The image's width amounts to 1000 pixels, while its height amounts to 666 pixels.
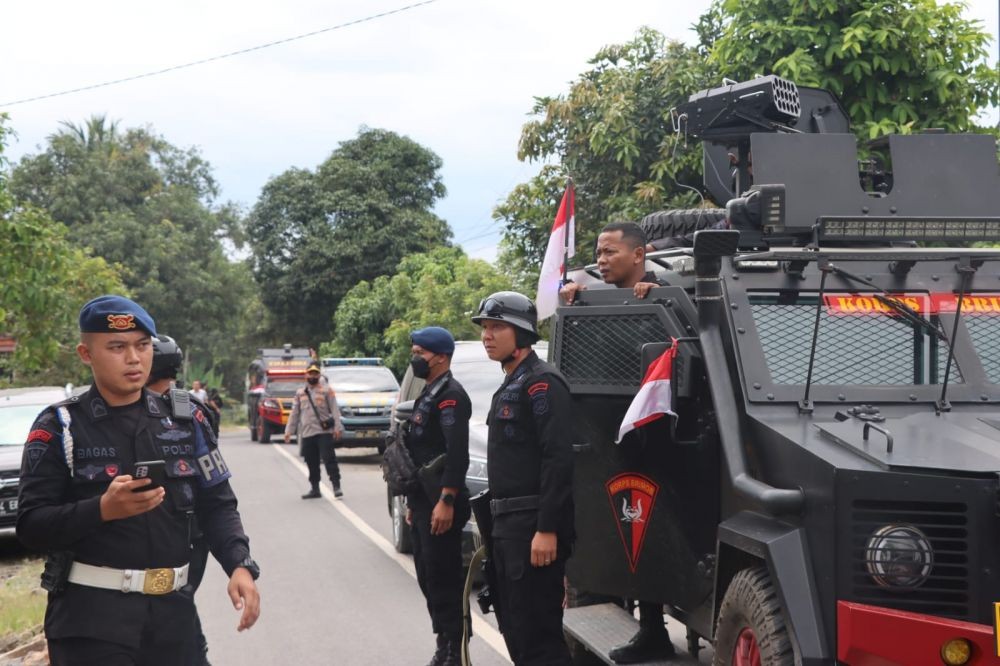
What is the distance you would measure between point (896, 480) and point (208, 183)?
191ft

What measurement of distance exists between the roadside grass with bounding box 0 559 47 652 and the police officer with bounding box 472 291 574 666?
4468mm

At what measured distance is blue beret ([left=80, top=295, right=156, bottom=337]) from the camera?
3875 millimetres

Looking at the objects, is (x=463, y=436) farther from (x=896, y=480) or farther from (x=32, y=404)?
(x=32, y=404)

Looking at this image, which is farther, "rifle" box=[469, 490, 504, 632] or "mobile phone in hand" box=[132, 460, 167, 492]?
"rifle" box=[469, 490, 504, 632]

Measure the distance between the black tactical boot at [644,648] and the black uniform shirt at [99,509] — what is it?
7.30ft

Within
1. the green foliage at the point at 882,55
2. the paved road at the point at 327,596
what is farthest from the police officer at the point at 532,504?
the green foliage at the point at 882,55

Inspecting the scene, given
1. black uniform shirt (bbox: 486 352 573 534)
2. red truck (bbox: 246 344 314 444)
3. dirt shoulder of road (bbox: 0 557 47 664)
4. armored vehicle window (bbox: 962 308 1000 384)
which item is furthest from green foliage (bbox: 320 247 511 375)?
armored vehicle window (bbox: 962 308 1000 384)

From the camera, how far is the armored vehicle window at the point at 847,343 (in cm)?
476

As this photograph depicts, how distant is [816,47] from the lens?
1155 centimetres

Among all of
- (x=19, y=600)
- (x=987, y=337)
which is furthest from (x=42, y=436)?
(x=19, y=600)

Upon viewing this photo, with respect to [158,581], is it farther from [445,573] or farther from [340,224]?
[340,224]

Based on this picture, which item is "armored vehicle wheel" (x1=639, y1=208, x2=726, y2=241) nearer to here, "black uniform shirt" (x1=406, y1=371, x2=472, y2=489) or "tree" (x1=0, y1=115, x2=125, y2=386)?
"black uniform shirt" (x1=406, y1=371, x2=472, y2=489)

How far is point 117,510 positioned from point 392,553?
26.1 ft

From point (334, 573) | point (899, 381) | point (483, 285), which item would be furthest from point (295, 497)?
point (899, 381)
